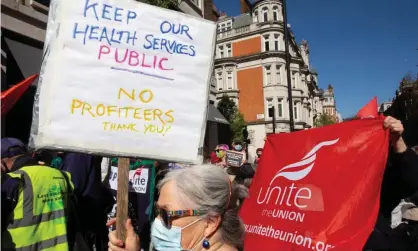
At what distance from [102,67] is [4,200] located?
1.31 meters

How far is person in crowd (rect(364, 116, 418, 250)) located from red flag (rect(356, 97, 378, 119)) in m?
0.18

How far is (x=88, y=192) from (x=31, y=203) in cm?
68

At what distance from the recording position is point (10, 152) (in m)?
3.09

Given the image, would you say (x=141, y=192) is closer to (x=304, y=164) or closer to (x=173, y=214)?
(x=304, y=164)

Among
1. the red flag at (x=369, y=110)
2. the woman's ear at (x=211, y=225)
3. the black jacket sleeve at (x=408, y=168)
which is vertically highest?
the red flag at (x=369, y=110)

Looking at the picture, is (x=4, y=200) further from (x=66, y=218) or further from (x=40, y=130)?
(x=40, y=130)

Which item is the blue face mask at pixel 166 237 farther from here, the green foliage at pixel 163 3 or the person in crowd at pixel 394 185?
the green foliage at pixel 163 3

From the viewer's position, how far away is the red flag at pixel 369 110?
250 centimetres

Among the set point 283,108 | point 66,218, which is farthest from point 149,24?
point 283,108

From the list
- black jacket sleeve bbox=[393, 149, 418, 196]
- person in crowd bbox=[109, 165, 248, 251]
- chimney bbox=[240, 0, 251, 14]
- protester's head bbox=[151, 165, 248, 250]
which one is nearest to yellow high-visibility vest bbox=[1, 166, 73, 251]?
person in crowd bbox=[109, 165, 248, 251]

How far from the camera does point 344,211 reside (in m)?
2.22

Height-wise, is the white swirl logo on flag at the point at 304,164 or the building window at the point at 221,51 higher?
the building window at the point at 221,51

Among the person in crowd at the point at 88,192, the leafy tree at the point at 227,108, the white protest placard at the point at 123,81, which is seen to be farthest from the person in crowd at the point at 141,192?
the leafy tree at the point at 227,108

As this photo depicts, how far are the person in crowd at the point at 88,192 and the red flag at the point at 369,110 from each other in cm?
230
